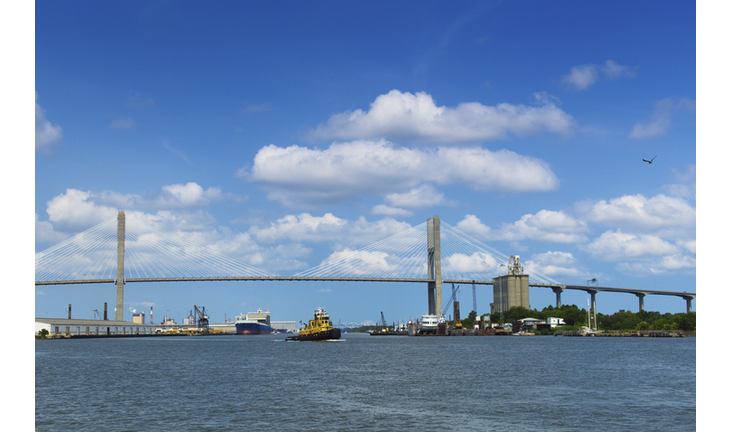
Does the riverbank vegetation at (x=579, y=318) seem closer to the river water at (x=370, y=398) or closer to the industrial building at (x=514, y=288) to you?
the industrial building at (x=514, y=288)

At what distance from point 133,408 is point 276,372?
60.2 feet

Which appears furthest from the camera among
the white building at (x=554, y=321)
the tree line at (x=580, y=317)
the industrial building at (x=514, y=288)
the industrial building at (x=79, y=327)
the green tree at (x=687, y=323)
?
the industrial building at (x=514, y=288)

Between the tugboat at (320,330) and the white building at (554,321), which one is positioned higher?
the tugboat at (320,330)

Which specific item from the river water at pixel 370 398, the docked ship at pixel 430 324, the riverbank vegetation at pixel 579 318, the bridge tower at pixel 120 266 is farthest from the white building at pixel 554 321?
the river water at pixel 370 398

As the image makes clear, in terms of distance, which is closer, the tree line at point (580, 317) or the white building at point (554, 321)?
the white building at point (554, 321)

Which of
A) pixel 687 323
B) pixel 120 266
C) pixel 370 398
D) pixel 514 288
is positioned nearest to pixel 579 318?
pixel 514 288

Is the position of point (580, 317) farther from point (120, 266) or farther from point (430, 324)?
point (120, 266)

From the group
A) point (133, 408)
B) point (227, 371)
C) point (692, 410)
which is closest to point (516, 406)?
point (692, 410)

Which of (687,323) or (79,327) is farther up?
(687,323)

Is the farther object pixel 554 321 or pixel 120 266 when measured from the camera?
pixel 554 321

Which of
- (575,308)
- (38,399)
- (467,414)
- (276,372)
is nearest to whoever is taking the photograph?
(467,414)

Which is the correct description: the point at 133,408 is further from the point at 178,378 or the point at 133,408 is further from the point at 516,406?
the point at 516,406

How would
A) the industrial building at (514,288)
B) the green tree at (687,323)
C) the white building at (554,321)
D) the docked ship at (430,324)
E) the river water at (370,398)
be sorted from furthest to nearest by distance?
the industrial building at (514,288) → the white building at (554,321) → the docked ship at (430,324) → the green tree at (687,323) → the river water at (370,398)
